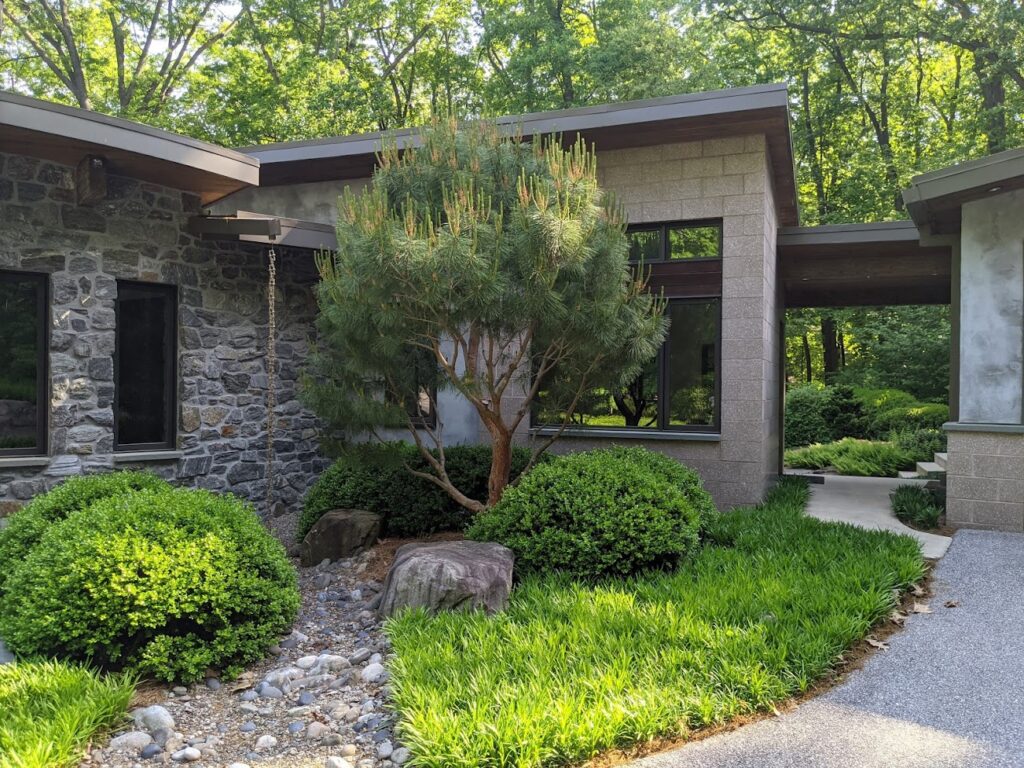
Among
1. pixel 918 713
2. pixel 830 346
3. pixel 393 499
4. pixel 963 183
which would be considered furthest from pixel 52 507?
pixel 830 346

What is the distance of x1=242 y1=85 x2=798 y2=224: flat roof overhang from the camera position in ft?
21.3

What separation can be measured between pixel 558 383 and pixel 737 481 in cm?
224

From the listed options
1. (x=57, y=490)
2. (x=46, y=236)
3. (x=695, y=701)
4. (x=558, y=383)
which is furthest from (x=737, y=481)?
(x=46, y=236)

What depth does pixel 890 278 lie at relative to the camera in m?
9.04

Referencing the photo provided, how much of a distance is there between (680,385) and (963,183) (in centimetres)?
302

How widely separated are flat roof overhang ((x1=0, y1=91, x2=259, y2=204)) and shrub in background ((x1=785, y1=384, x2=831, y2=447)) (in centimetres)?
1245

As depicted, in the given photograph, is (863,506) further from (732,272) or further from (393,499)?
(393,499)

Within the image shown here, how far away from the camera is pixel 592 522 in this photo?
4.85 meters

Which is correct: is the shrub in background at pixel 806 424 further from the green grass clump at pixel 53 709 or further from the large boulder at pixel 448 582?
the green grass clump at pixel 53 709

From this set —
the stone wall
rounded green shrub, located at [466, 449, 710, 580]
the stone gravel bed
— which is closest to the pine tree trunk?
rounded green shrub, located at [466, 449, 710, 580]

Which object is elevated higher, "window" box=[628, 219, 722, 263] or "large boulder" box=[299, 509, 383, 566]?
"window" box=[628, 219, 722, 263]

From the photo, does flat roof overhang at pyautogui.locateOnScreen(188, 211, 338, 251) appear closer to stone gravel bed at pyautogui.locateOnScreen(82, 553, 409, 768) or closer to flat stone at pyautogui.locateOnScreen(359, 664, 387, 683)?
stone gravel bed at pyautogui.locateOnScreen(82, 553, 409, 768)

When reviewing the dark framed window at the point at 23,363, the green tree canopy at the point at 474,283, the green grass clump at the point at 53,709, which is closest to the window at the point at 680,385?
the green tree canopy at the point at 474,283

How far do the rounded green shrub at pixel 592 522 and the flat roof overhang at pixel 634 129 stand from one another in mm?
2774
